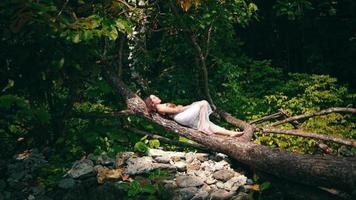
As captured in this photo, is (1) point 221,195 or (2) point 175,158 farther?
(2) point 175,158

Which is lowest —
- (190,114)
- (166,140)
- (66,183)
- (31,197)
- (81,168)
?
(31,197)

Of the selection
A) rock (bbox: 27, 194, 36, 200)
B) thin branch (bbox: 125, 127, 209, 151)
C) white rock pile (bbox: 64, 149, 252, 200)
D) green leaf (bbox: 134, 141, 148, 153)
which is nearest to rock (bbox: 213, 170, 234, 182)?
white rock pile (bbox: 64, 149, 252, 200)

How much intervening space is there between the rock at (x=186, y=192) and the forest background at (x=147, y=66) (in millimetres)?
1551

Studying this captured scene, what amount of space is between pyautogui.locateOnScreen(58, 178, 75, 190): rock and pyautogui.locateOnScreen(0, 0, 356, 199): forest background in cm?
12

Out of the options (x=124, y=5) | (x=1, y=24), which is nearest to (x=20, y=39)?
(x=1, y=24)

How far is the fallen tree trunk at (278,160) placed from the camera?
20.9 ft

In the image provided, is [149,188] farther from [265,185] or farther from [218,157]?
[265,185]

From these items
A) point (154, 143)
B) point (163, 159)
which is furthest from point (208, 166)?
point (154, 143)

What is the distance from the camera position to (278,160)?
715 cm

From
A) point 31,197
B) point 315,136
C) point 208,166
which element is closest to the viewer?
point 31,197

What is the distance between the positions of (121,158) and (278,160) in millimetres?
2989

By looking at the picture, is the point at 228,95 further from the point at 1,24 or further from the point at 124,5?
the point at 1,24

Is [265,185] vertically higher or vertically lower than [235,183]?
higher

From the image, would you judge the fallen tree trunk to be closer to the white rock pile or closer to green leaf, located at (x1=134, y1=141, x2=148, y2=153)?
the white rock pile
